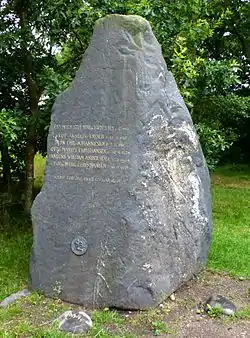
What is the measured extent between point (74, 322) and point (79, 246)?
813 millimetres

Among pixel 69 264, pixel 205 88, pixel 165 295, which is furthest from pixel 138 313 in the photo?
pixel 205 88

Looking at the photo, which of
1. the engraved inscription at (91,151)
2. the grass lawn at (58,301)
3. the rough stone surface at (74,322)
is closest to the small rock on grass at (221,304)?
the grass lawn at (58,301)

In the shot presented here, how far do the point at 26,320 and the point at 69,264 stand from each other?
716 mm

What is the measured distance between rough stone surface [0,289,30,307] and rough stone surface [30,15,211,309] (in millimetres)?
149

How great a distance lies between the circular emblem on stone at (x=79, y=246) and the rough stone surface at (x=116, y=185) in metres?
0.01

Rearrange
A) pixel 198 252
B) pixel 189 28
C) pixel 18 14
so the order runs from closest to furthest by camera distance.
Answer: pixel 198 252
pixel 189 28
pixel 18 14

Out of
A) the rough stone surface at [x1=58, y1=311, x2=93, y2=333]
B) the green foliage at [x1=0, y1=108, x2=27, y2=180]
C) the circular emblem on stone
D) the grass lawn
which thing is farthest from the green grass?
the green foliage at [x1=0, y1=108, x2=27, y2=180]

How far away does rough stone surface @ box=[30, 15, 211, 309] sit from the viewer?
5.16 m

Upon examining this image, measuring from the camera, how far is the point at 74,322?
4.77 m

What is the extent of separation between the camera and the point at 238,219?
10336 mm

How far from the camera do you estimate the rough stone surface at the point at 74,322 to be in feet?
15.4

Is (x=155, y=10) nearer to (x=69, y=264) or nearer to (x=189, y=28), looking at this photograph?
(x=189, y=28)

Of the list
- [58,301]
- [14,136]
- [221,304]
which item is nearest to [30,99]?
[14,136]

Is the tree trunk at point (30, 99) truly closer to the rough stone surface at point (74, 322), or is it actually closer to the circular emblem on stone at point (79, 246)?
the circular emblem on stone at point (79, 246)
